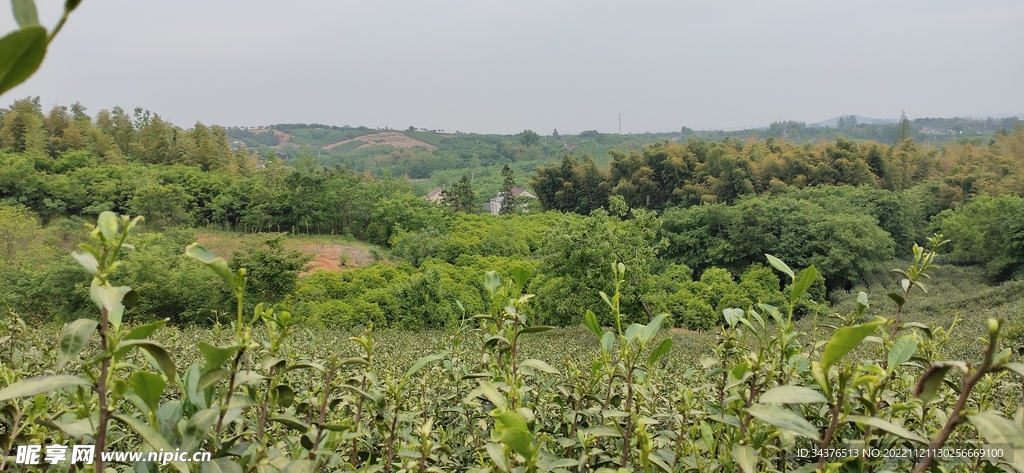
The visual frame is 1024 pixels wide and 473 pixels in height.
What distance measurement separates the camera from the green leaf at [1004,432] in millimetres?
487

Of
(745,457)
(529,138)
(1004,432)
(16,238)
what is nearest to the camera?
(1004,432)

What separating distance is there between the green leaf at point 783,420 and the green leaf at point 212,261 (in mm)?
535

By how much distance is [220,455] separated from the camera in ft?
2.08

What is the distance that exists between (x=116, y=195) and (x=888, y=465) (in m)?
21.2

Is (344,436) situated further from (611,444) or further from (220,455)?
(611,444)

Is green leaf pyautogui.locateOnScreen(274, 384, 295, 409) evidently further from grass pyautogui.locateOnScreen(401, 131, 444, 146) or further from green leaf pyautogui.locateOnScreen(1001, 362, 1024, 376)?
grass pyautogui.locateOnScreen(401, 131, 444, 146)

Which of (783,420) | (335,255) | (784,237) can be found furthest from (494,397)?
(335,255)

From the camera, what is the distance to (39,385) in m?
0.51

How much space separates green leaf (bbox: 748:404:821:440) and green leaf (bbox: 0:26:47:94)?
632 millimetres

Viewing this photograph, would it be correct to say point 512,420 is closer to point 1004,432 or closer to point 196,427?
point 196,427

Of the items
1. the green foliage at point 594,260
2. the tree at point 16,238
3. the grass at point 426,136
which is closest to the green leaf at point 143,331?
the green foliage at point 594,260

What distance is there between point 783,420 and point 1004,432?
178 mm

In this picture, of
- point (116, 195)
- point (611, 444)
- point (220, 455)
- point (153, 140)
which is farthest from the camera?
point (153, 140)

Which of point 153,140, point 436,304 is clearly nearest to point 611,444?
point 436,304
